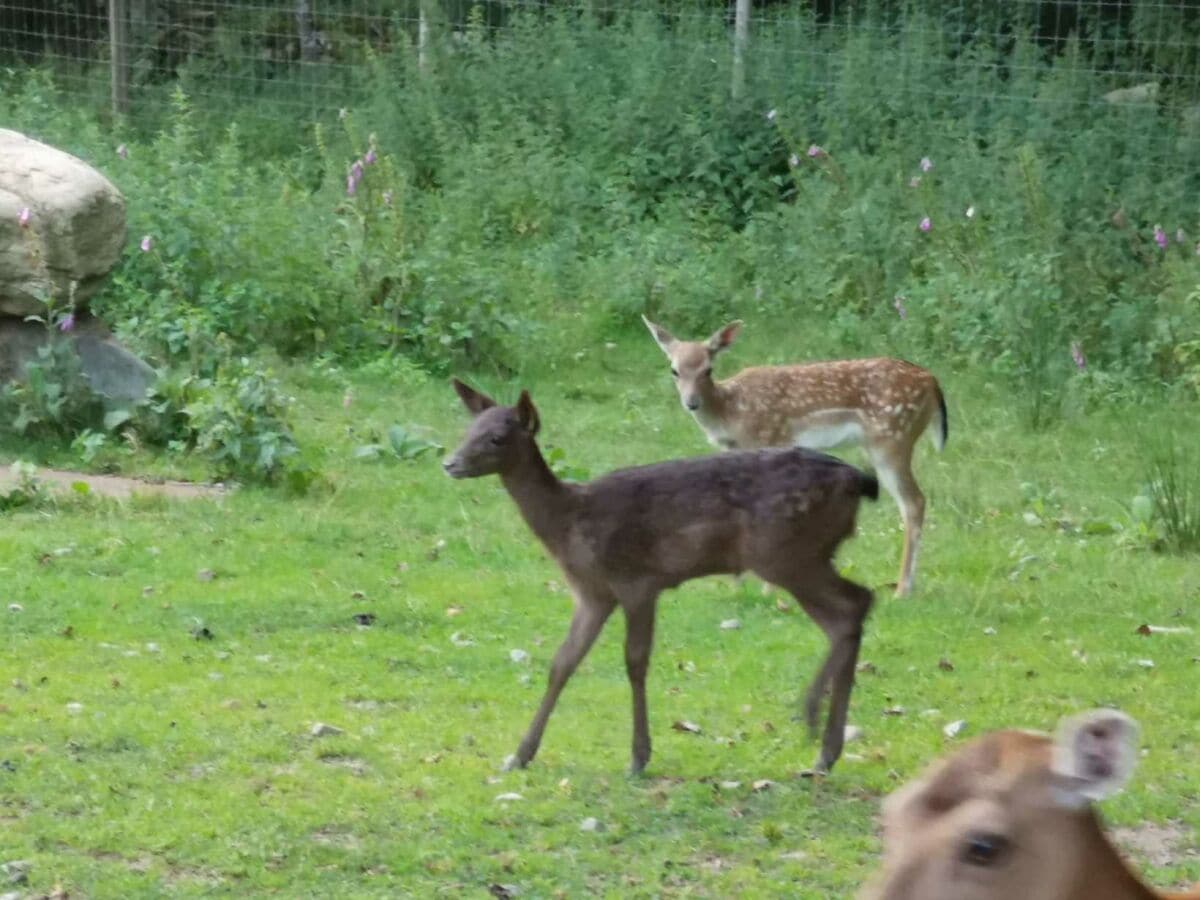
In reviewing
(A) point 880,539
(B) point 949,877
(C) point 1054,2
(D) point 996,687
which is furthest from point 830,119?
(B) point 949,877

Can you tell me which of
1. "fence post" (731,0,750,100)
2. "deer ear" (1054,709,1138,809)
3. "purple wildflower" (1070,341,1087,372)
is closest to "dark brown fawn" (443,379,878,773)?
"deer ear" (1054,709,1138,809)

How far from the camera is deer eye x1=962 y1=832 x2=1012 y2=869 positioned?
8.47 ft

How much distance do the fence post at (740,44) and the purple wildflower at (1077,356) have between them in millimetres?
5234

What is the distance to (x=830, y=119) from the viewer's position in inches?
661

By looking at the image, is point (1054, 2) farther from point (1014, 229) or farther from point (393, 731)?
point (393, 731)

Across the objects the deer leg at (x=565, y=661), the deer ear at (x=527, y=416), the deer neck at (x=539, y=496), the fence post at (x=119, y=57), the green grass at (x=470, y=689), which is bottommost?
the green grass at (x=470, y=689)

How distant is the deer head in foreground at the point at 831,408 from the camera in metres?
9.57

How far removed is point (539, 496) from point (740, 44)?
11.8 meters

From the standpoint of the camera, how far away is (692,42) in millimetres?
18062

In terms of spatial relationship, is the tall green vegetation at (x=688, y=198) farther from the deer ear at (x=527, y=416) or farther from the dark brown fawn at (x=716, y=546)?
the dark brown fawn at (x=716, y=546)

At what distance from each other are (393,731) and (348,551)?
2.54 meters

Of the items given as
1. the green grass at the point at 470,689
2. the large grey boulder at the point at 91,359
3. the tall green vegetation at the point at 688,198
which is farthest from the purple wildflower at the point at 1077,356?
the large grey boulder at the point at 91,359

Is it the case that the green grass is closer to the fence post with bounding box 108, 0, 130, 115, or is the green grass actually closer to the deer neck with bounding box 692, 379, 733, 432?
the deer neck with bounding box 692, 379, 733, 432

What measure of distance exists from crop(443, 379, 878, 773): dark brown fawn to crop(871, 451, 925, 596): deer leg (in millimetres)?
2324
